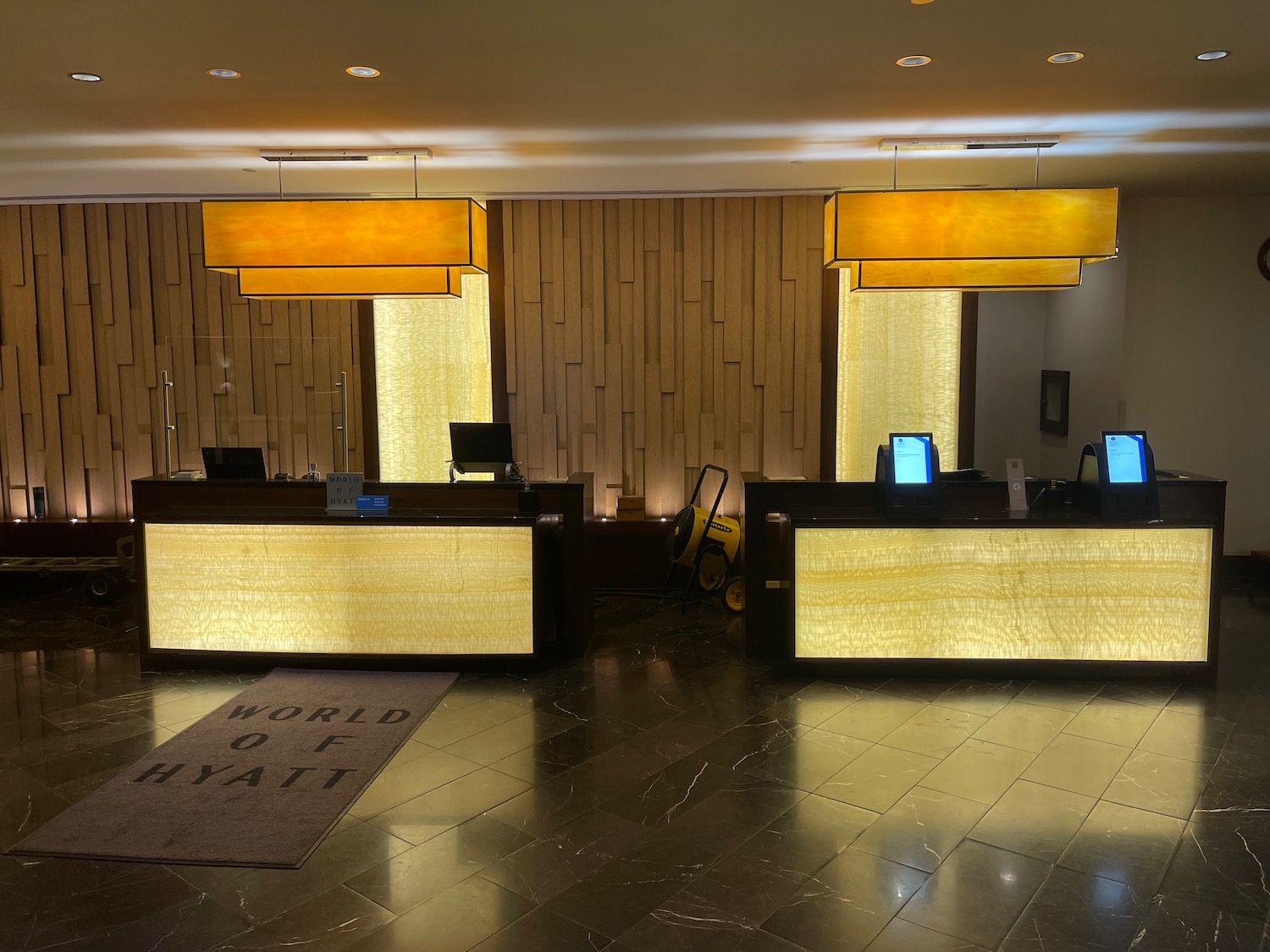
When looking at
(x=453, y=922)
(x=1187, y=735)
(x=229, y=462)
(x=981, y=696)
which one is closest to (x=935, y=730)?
(x=981, y=696)

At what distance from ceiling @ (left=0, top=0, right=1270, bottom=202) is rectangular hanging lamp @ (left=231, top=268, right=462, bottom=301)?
78cm

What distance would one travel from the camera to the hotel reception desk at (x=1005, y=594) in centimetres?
543

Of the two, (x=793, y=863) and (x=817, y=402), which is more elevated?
(x=817, y=402)

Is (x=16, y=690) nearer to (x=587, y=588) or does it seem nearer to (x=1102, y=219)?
(x=587, y=588)

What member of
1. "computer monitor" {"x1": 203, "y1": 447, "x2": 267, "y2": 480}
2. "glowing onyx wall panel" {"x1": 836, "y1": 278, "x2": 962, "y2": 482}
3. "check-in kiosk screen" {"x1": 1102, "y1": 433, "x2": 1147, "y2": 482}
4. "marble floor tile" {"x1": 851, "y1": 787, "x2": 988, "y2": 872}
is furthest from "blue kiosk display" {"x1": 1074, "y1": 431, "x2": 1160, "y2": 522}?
"computer monitor" {"x1": 203, "y1": 447, "x2": 267, "y2": 480}

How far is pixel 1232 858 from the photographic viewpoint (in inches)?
138

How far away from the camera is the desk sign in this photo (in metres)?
5.79

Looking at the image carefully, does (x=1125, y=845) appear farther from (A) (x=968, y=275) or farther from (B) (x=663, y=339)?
(B) (x=663, y=339)

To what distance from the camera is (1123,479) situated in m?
5.48

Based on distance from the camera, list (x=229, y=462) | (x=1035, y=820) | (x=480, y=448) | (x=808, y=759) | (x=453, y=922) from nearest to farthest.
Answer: (x=453, y=922), (x=1035, y=820), (x=808, y=759), (x=229, y=462), (x=480, y=448)

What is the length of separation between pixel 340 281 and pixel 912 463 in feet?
12.1

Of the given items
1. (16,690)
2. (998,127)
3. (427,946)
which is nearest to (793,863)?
(427,946)

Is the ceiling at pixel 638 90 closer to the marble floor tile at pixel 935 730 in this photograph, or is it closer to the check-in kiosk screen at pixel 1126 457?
the check-in kiosk screen at pixel 1126 457

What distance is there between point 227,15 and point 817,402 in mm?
5623
